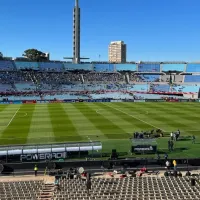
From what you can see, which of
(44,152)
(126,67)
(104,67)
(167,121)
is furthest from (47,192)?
(126,67)

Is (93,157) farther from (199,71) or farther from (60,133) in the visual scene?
(199,71)

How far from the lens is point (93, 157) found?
29141 millimetres

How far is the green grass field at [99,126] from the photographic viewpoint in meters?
35.3

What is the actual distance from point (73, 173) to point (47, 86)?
317ft

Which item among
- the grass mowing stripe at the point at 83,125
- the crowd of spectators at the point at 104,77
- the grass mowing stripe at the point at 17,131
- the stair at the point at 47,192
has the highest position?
the crowd of spectators at the point at 104,77

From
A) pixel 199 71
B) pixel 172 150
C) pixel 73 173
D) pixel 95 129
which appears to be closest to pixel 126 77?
pixel 199 71

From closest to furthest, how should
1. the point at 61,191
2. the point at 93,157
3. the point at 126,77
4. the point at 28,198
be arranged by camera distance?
the point at 28,198
the point at 61,191
the point at 93,157
the point at 126,77

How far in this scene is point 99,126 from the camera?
45375mm

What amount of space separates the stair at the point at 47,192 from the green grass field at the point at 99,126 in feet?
35.2

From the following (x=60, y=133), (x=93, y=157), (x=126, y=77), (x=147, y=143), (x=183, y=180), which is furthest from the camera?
(x=126, y=77)

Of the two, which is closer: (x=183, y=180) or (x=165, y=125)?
(x=183, y=180)

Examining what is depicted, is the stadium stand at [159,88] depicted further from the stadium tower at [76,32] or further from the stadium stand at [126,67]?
the stadium tower at [76,32]

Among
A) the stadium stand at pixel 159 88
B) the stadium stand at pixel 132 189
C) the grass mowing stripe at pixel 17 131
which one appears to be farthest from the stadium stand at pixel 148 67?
the stadium stand at pixel 132 189

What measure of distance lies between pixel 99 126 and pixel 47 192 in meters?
26.2
